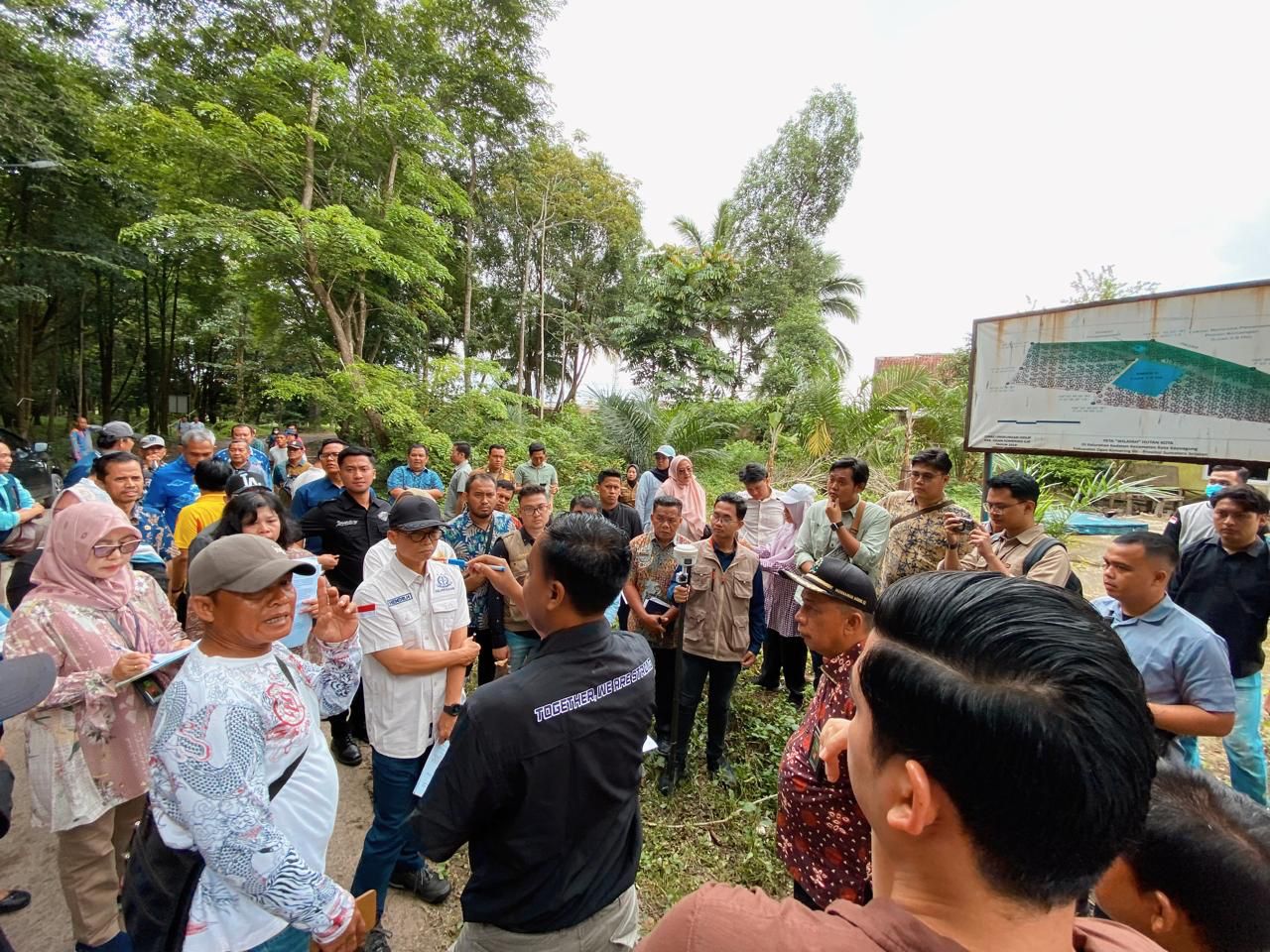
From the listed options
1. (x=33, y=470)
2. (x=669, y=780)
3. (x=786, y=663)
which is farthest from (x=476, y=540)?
(x=33, y=470)

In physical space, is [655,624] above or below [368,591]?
below

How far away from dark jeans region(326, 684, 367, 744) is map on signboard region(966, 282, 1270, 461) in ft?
17.3

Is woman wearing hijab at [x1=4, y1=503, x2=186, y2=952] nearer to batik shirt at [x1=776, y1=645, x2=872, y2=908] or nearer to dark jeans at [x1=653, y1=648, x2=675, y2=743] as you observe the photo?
batik shirt at [x1=776, y1=645, x2=872, y2=908]

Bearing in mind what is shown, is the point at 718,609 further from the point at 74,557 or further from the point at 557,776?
the point at 74,557

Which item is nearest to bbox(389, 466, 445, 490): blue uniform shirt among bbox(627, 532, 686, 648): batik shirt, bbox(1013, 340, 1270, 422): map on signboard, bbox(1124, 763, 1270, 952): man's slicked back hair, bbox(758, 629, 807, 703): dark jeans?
bbox(627, 532, 686, 648): batik shirt

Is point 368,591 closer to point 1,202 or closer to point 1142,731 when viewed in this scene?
point 1142,731

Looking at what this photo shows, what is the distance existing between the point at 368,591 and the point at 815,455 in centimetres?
908

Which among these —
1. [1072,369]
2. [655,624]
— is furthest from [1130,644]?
[1072,369]

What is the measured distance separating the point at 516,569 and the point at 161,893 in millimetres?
2244

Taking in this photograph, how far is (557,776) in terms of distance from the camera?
4.52 feet

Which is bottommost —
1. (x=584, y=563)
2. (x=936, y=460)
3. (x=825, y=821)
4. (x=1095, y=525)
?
(x=1095, y=525)

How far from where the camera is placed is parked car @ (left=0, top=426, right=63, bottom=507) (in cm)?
774

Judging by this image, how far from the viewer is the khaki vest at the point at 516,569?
3.44 metres

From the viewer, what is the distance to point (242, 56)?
997 cm
